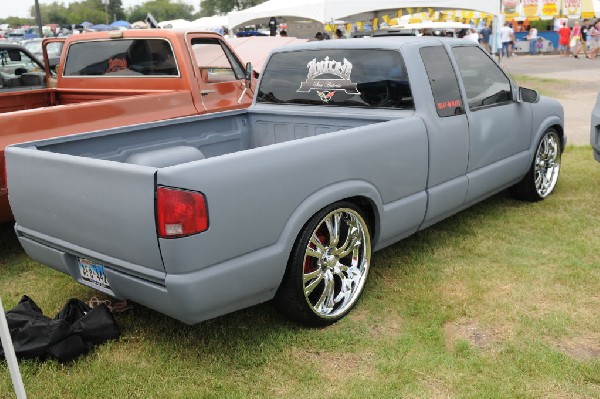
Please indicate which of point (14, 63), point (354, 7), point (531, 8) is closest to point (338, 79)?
point (14, 63)

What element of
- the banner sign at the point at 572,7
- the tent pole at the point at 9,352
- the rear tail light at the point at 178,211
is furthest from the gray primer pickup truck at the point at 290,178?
the banner sign at the point at 572,7

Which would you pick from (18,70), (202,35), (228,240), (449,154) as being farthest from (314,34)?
(228,240)

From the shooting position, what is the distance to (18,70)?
9.34 meters

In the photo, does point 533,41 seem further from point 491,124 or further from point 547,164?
point 491,124

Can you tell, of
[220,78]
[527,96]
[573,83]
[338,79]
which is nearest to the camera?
[338,79]

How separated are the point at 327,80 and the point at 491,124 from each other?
4.54ft

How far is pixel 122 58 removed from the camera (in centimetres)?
667

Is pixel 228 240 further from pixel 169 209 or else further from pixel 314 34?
pixel 314 34

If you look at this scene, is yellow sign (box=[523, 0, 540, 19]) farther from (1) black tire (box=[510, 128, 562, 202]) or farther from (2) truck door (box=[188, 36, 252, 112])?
(2) truck door (box=[188, 36, 252, 112])

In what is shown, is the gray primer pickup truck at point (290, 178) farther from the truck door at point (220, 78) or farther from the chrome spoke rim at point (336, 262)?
the truck door at point (220, 78)

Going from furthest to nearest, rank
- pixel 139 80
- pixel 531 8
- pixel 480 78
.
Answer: pixel 531 8 → pixel 139 80 → pixel 480 78

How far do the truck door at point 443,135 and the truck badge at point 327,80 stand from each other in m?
0.55

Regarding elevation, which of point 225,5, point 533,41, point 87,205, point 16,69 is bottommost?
point 533,41

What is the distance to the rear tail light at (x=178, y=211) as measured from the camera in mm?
2779
